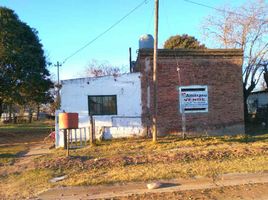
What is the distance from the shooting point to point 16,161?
15234 millimetres

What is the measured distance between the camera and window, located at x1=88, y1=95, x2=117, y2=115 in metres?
20.0

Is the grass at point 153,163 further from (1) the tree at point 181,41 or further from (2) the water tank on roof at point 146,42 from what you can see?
(1) the tree at point 181,41

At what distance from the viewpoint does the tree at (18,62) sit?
30266 millimetres

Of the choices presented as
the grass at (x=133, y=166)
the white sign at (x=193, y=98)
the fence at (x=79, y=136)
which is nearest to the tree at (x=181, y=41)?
the white sign at (x=193, y=98)

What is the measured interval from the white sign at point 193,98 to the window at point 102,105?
3.30 meters

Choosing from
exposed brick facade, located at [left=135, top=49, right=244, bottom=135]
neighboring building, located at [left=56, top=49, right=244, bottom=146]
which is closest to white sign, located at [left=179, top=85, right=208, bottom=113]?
neighboring building, located at [left=56, top=49, right=244, bottom=146]

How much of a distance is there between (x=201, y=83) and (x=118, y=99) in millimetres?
4190

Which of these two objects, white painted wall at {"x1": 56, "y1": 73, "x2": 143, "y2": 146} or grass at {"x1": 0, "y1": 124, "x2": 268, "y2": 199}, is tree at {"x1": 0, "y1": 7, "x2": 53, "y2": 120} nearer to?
white painted wall at {"x1": 56, "y1": 73, "x2": 143, "y2": 146}

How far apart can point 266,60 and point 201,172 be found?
19.6 meters

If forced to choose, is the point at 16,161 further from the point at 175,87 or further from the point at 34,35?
the point at 34,35

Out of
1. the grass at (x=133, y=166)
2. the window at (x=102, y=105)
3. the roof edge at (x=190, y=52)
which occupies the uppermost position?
the roof edge at (x=190, y=52)

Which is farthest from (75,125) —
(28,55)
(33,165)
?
(28,55)

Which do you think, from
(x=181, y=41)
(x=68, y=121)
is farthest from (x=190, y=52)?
(x=181, y=41)

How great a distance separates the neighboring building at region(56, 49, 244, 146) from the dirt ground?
377 inches
